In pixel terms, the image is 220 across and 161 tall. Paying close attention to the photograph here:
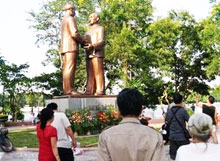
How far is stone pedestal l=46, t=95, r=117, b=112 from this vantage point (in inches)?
607

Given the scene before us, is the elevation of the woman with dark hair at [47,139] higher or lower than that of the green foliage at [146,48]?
lower

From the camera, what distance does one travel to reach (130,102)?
2.67 m

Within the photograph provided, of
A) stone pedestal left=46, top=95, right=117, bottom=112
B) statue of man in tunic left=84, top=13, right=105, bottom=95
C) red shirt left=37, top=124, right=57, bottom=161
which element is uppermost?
statue of man in tunic left=84, top=13, right=105, bottom=95

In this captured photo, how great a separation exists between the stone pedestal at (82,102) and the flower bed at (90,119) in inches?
9.1

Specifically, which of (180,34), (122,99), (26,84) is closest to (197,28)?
(180,34)

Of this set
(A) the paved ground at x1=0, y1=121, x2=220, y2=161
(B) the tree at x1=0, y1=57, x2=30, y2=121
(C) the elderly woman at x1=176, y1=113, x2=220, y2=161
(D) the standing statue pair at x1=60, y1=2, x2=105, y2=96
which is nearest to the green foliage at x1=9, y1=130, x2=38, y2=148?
(A) the paved ground at x1=0, y1=121, x2=220, y2=161

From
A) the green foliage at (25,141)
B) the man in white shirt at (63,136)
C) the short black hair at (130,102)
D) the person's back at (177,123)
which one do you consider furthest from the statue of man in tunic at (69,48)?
the short black hair at (130,102)

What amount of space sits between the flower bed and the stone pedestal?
23 centimetres

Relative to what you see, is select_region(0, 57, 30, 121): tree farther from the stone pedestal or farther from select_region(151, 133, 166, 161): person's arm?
select_region(151, 133, 166, 161): person's arm

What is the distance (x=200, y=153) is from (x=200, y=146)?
52 millimetres

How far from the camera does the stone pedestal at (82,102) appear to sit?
1541cm

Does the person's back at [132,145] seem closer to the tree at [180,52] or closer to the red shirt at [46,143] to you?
→ the red shirt at [46,143]

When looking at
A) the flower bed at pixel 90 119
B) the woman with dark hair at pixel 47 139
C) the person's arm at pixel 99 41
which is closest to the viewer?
the woman with dark hair at pixel 47 139

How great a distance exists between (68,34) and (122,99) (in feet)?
43.6
